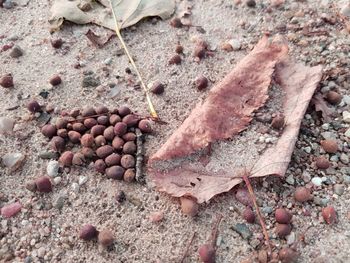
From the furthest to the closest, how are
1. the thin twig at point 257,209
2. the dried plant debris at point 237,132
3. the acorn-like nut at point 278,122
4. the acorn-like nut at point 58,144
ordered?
the acorn-like nut at point 58,144 < the acorn-like nut at point 278,122 < the dried plant debris at point 237,132 < the thin twig at point 257,209

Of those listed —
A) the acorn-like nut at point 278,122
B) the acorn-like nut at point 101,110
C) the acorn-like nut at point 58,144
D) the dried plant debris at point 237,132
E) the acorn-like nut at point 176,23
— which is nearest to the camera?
the dried plant debris at point 237,132

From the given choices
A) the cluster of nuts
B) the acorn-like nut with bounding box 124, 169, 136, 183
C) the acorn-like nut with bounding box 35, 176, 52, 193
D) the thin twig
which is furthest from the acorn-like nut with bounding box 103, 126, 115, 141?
the thin twig

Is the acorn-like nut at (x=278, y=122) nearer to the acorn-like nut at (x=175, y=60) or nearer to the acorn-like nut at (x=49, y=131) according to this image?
the acorn-like nut at (x=175, y=60)

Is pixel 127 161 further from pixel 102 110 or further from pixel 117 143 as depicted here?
pixel 102 110

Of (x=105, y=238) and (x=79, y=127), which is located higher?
(x=79, y=127)

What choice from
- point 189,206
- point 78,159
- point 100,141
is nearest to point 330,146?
point 189,206

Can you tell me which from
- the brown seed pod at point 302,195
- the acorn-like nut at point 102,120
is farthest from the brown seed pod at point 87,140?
the brown seed pod at point 302,195

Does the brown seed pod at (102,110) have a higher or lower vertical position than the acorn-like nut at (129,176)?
higher
